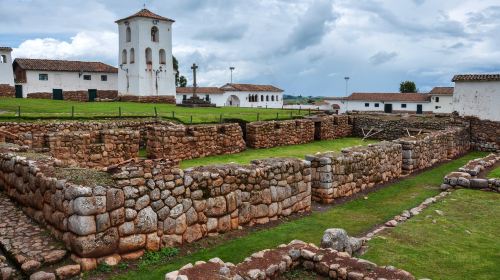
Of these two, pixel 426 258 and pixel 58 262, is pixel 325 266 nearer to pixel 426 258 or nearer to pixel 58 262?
pixel 426 258

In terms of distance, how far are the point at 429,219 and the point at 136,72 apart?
45067 millimetres

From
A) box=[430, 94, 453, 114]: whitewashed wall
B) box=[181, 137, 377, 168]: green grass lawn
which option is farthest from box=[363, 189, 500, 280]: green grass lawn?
box=[430, 94, 453, 114]: whitewashed wall

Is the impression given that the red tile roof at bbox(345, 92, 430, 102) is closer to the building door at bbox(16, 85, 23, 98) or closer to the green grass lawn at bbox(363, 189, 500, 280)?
the building door at bbox(16, 85, 23, 98)

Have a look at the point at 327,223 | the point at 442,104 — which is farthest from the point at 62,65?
the point at 442,104

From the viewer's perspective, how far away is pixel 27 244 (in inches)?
296

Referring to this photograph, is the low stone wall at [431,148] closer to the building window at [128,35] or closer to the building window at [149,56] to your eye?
the building window at [149,56]

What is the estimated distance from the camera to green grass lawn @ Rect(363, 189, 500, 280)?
759 cm

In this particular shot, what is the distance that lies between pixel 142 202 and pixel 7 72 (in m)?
51.0

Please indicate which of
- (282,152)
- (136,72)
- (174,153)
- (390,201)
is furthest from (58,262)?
(136,72)

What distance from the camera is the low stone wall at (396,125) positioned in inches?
1118

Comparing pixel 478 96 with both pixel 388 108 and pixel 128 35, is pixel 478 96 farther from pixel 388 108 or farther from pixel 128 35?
pixel 388 108

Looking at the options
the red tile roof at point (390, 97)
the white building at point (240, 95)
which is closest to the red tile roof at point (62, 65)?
the white building at point (240, 95)

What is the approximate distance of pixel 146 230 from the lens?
8.05 meters

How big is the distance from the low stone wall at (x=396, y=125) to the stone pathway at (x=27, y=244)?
2444cm
